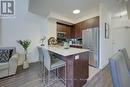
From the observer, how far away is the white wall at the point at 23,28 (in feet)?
14.2

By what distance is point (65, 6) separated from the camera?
4.48 meters

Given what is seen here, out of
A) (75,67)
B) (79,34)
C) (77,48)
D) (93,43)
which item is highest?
(79,34)

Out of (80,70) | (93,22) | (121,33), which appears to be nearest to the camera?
(80,70)

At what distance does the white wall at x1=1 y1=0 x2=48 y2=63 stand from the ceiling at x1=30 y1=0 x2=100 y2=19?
29.3 inches

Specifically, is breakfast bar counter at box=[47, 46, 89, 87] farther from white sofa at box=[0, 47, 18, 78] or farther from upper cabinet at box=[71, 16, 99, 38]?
upper cabinet at box=[71, 16, 99, 38]

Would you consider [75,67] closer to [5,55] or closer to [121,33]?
[5,55]

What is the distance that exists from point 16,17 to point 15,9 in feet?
1.10

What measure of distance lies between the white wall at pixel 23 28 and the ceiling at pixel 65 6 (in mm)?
743

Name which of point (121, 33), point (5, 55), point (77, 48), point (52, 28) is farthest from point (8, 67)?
point (121, 33)

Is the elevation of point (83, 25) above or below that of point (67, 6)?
below

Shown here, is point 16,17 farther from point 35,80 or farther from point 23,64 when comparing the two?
point 35,80

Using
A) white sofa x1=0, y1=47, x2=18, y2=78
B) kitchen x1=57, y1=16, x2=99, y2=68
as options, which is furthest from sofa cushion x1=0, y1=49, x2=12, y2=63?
kitchen x1=57, y1=16, x2=99, y2=68

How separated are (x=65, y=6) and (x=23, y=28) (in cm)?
206

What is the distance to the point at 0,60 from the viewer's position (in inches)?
139
